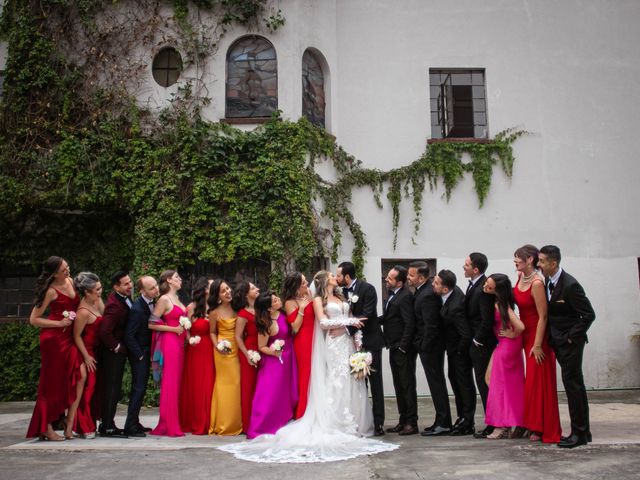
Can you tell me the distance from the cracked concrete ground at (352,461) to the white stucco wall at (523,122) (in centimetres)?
551

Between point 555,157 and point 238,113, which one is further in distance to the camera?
point 555,157

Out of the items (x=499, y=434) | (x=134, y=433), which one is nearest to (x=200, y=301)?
(x=134, y=433)

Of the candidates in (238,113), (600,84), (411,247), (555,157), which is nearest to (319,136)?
(238,113)

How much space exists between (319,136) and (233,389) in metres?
5.78

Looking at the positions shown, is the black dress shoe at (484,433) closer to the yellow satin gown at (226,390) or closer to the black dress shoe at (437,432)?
the black dress shoe at (437,432)

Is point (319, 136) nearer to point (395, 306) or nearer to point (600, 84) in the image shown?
point (395, 306)

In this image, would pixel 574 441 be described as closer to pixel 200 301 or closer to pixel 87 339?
pixel 200 301

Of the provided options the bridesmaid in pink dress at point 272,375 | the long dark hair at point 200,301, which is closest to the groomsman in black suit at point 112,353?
the long dark hair at point 200,301

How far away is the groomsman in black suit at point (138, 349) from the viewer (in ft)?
28.1

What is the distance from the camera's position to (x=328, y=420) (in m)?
8.02

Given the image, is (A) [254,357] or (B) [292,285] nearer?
(A) [254,357]

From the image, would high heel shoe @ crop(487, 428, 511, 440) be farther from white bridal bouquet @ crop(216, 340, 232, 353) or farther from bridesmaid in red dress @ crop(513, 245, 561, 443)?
white bridal bouquet @ crop(216, 340, 232, 353)

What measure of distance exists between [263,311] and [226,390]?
49.2 inches

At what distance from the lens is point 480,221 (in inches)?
538
